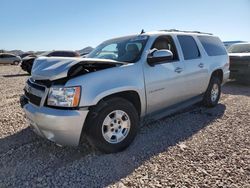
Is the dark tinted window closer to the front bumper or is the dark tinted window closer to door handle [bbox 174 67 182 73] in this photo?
door handle [bbox 174 67 182 73]

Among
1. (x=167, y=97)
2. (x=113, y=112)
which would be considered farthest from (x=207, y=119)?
(x=113, y=112)

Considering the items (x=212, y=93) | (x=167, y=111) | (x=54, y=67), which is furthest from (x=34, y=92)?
(x=212, y=93)

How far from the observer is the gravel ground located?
3.10 m

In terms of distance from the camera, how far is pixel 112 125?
3691 millimetres

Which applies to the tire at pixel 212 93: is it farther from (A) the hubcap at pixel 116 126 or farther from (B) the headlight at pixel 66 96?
(B) the headlight at pixel 66 96

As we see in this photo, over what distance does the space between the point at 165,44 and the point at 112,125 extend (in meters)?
2.07

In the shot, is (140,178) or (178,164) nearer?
(140,178)

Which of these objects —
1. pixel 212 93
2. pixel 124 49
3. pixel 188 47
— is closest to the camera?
pixel 124 49

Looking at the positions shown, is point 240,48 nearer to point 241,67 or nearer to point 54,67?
point 241,67

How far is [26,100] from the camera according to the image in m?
4.03

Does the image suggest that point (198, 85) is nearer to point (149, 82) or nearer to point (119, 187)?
point (149, 82)

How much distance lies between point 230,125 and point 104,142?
2807 millimetres

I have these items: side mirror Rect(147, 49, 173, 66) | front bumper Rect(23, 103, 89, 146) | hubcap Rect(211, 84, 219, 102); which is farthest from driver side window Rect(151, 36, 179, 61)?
front bumper Rect(23, 103, 89, 146)

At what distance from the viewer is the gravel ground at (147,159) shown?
10.2 feet
